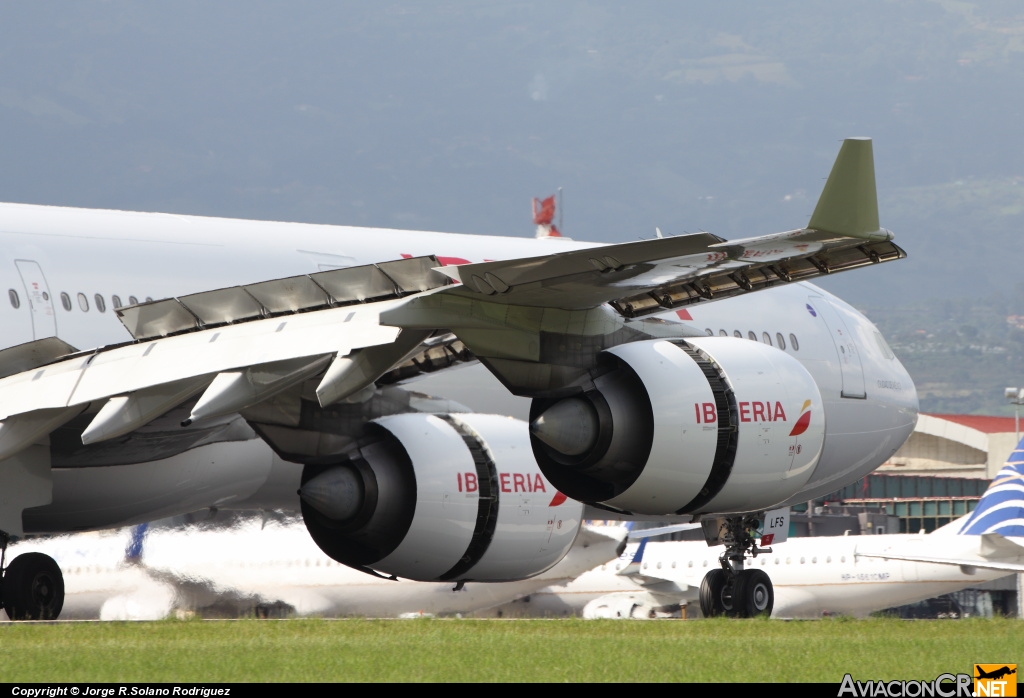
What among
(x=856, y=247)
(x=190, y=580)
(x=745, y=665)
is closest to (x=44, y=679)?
(x=745, y=665)

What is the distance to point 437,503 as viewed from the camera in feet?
40.3

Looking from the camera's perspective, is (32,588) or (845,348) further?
(845,348)

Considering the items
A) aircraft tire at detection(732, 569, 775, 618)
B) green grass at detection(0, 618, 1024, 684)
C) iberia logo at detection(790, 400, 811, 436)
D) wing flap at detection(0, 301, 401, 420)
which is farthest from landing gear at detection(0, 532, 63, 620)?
iberia logo at detection(790, 400, 811, 436)

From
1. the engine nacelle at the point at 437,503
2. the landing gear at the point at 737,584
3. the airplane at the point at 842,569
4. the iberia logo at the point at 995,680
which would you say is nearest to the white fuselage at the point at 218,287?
the landing gear at the point at 737,584

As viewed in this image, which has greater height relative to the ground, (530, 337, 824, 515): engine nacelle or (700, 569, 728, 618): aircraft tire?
(530, 337, 824, 515): engine nacelle

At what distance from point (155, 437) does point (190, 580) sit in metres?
9.30

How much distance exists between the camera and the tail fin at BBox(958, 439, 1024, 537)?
32.7 metres

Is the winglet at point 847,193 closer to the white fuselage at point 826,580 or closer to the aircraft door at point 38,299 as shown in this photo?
the aircraft door at point 38,299

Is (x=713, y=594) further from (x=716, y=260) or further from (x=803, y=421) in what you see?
(x=716, y=260)

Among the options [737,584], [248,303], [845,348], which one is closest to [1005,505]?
[845,348]

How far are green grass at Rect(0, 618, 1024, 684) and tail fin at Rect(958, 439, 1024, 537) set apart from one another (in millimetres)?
23863

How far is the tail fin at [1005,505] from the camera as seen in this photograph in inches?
1286

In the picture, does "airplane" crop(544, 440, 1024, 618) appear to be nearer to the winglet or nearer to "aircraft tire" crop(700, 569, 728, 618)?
"aircraft tire" crop(700, 569, 728, 618)

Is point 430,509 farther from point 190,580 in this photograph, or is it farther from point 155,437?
point 190,580
